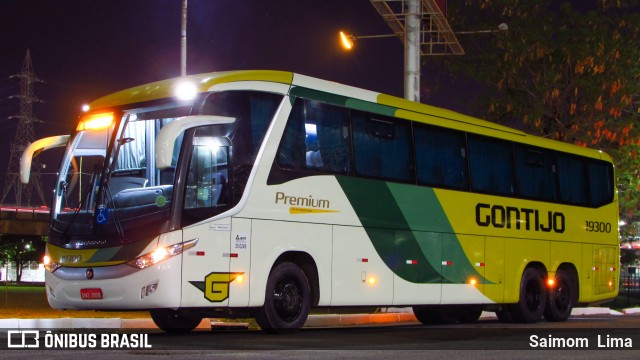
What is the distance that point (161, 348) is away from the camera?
12023 millimetres

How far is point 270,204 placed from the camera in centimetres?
1459

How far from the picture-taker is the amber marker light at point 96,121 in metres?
14.8

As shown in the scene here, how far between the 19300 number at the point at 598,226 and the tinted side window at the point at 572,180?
1.66ft

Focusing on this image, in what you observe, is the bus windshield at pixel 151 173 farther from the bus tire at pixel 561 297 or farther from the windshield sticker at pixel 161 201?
the bus tire at pixel 561 297

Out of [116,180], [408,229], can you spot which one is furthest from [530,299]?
[116,180]

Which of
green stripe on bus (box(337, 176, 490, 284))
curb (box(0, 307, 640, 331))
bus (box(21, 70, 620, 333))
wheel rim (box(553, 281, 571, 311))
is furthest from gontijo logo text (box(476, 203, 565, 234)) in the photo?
curb (box(0, 307, 640, 331))

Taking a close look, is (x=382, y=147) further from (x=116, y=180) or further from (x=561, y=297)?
(x=561, y=297)

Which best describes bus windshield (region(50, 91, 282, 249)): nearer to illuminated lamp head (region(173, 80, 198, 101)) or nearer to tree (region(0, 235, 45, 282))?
illuminated lamp head (region(173, 80, 198, 101))

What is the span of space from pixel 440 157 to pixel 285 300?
501cm

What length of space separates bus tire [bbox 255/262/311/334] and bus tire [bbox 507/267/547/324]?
699cm

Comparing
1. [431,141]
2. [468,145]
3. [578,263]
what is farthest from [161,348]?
[578,263]

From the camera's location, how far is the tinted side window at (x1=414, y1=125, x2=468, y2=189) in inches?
708

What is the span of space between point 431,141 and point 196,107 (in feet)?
19.0

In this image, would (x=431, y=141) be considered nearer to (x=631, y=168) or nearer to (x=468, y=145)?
(x=468, y=145)
